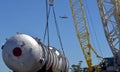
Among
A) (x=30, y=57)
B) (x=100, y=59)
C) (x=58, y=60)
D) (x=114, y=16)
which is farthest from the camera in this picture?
(x=100, y=59)

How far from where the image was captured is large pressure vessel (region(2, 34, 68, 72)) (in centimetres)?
1866

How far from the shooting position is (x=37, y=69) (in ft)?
63.5

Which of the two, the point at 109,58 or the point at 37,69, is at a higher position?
the point at 37,69

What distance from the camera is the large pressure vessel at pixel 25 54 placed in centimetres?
1866

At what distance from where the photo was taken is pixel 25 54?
18625 mm

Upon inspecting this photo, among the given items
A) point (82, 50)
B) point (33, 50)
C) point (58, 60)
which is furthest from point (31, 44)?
point (82, 50)

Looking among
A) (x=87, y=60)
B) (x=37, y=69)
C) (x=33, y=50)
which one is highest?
(x=33, y=50)

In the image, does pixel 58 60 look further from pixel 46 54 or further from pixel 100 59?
pixel 100 59

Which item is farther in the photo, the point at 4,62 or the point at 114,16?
the point at 114,16

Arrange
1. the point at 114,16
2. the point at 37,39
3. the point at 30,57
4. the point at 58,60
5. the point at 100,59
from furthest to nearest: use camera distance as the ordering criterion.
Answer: the point at 100,59 < the point at 114,16 < the point at 58,60 < the point at 37,39 < the point at 30,57

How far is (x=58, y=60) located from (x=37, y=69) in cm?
264

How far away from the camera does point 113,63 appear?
→ 1719 inches

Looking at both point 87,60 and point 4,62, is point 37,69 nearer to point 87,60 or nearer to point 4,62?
point 4,62

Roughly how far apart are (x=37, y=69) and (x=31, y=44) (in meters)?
1.72
